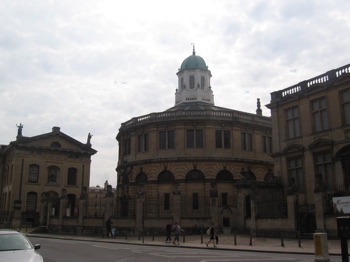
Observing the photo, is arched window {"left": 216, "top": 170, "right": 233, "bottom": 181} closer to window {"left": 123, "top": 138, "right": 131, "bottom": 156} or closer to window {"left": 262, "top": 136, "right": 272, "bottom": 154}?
window {"left": 262, "top": 136, "right": 272, "bottom": 154}

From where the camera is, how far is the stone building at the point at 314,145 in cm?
2652

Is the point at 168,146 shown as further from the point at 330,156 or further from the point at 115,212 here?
the point at 330,156

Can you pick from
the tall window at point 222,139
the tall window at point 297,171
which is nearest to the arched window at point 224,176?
the tall window at point 222,139

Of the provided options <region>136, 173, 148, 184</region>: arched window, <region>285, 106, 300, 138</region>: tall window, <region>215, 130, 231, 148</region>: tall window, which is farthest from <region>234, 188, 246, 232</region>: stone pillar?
<region>136, 173, 148, 184</region>: arched window

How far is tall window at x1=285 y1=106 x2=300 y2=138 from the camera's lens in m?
32.7

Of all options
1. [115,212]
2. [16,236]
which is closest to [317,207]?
[16,236]

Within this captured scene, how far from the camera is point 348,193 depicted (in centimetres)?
2692

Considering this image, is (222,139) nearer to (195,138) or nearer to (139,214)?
(195,138)

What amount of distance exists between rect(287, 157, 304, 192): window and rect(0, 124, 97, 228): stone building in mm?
34328

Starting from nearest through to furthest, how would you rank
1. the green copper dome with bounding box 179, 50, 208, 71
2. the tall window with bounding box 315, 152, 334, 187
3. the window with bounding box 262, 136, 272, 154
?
1. the tall window with bounding box 315, 152, 334, 187
2. the window with bounding box 262, 136, 272, 154
3. the green copper dome with bounding box 179, 50, 208, 71

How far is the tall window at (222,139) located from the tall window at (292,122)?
508 inches

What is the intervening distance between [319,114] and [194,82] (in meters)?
31.8

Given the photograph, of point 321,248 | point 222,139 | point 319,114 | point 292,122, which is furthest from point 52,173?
point 321,248

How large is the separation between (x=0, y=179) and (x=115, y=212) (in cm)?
2890
